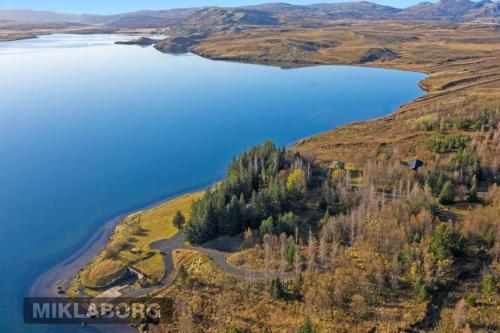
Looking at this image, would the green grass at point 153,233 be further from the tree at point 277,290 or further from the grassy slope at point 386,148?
the tree at point 277,290

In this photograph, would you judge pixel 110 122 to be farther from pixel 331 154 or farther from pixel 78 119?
pixel 331 154

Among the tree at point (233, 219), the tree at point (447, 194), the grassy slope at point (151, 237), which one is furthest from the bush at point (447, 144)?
the grassy slope at point (151, 237)

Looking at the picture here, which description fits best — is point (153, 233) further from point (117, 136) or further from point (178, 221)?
point (117, 136)

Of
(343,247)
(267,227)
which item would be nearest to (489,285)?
(343,247)

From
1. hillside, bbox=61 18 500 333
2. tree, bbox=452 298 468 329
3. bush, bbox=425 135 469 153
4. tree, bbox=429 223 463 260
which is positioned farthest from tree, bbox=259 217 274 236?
bush, bbox=425 135 469 153

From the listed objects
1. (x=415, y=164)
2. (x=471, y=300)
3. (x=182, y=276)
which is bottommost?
(x=182, y=276)
